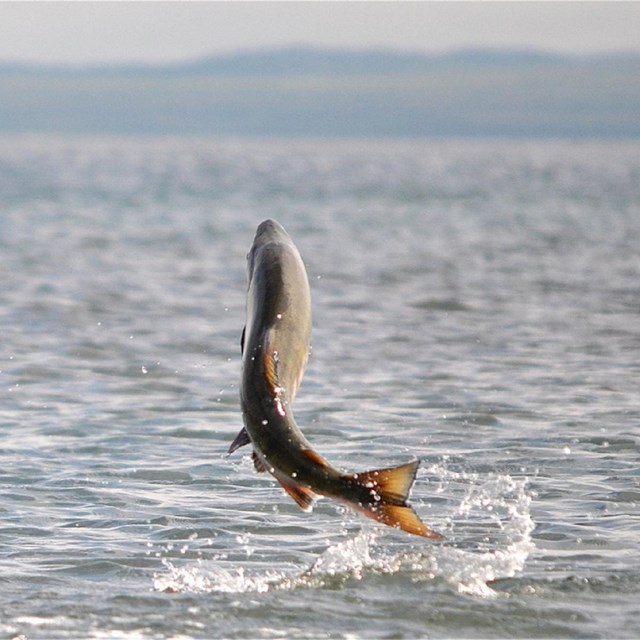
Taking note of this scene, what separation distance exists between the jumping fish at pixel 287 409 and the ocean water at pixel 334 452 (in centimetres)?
115

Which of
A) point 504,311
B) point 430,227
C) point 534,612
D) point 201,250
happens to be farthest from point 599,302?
point 430,227

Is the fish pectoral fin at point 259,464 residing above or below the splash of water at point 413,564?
above

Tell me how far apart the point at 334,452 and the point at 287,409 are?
5102 mm

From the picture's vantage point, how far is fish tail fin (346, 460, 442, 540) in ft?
22.0

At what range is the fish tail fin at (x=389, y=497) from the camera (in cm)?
672

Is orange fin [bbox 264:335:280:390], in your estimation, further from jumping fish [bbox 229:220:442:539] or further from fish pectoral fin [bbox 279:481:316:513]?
fish pectoral fin [bbox 279:481:316:513]

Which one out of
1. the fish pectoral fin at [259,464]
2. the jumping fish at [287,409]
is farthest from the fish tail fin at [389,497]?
the fish pectoral fin at [259,464]

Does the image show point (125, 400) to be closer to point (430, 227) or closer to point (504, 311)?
point (504, 311)

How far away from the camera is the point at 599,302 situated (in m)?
21.7

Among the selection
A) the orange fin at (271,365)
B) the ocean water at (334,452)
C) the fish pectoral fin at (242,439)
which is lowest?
the ocean water at (334,452)

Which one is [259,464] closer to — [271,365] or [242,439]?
[242,439]

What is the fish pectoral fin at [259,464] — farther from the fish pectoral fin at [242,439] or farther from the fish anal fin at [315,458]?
the fish anal fin at [315,458]

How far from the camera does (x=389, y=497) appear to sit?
265 inches

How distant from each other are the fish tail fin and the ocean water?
1158 millimetres
